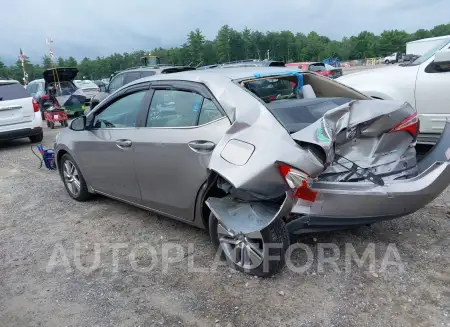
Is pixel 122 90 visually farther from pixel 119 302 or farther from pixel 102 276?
pixel 119 302

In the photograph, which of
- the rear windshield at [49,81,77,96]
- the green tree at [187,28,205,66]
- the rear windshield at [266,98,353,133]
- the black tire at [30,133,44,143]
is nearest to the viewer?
the rear windshield at [266,98,353,133]

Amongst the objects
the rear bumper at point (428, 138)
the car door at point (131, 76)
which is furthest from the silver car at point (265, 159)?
the car door at point (131, 76)

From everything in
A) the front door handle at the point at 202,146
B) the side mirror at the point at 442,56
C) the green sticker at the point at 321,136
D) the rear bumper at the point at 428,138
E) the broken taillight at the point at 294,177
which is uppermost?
the side mirror at the point at 442,56

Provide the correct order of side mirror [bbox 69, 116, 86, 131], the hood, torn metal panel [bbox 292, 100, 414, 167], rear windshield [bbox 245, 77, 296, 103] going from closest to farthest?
1. torn metal panel [bbox 292, 100, 414, 167]
2. rear windshield [bbox 245, 77, 296, 103]
3. side mirror [bbox 69, 116, 86, 131]
4. the hood

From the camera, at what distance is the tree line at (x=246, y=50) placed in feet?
248

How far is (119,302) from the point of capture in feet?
9.87

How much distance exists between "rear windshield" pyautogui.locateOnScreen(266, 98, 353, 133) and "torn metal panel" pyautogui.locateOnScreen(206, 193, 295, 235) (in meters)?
0.60

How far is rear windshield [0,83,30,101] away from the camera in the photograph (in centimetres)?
978

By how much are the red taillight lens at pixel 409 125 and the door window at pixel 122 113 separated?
7.59 feet

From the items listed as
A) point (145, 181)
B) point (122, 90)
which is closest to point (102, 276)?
point (145, 181)

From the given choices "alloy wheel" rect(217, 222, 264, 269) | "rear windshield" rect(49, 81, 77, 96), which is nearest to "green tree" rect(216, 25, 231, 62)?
"rear windshield" rect(49, 81, 77, 96)

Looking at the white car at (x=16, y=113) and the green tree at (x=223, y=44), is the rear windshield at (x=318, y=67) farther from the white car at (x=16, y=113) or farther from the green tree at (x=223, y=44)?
the green tree at (x=223, y=44)

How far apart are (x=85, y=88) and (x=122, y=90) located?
1277 cm

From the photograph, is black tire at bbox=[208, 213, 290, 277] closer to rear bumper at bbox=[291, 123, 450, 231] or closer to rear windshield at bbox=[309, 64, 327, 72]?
rear bumper at bbox=[291, 123, 450, 231]
